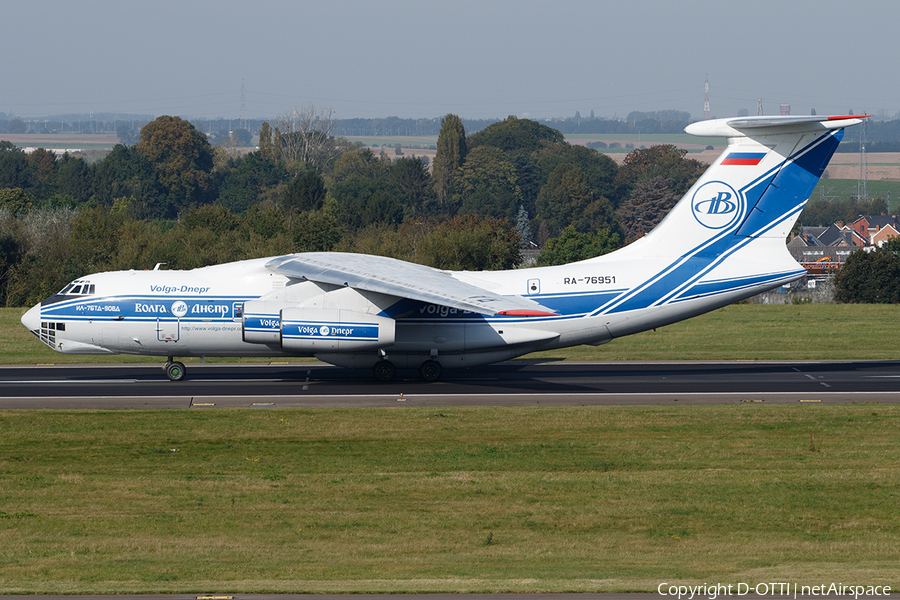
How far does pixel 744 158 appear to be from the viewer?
27.7m

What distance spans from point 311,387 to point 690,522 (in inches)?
590

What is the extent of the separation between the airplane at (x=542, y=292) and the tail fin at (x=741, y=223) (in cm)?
3

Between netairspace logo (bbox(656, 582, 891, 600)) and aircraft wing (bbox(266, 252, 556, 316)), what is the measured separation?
39.4 ft

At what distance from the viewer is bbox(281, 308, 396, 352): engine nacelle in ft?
86.8

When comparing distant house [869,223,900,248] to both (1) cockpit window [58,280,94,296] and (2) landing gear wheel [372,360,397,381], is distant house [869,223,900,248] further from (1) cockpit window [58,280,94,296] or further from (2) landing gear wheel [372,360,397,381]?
(1) cockpit window [58,280,94,296]

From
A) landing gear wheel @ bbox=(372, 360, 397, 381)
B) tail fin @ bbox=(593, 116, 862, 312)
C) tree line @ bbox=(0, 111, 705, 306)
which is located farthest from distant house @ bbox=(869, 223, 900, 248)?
landing gear wheel @ bbox=(372, 360, 397, 381)

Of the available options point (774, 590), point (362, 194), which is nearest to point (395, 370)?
point (774, 590)

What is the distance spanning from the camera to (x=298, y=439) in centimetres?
2077

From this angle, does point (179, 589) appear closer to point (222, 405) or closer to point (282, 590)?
point (282, 590)

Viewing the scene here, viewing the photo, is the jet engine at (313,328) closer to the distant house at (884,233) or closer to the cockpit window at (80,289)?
the cockpit window at (80,289)

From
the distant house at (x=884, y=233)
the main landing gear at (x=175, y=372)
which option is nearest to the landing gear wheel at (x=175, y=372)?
the main landing gear at (x=175, y=372)

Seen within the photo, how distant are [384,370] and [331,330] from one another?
277 centimetres

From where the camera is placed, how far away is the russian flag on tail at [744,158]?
27.6 meters

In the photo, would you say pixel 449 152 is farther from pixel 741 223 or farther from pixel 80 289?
pixel 80 289
